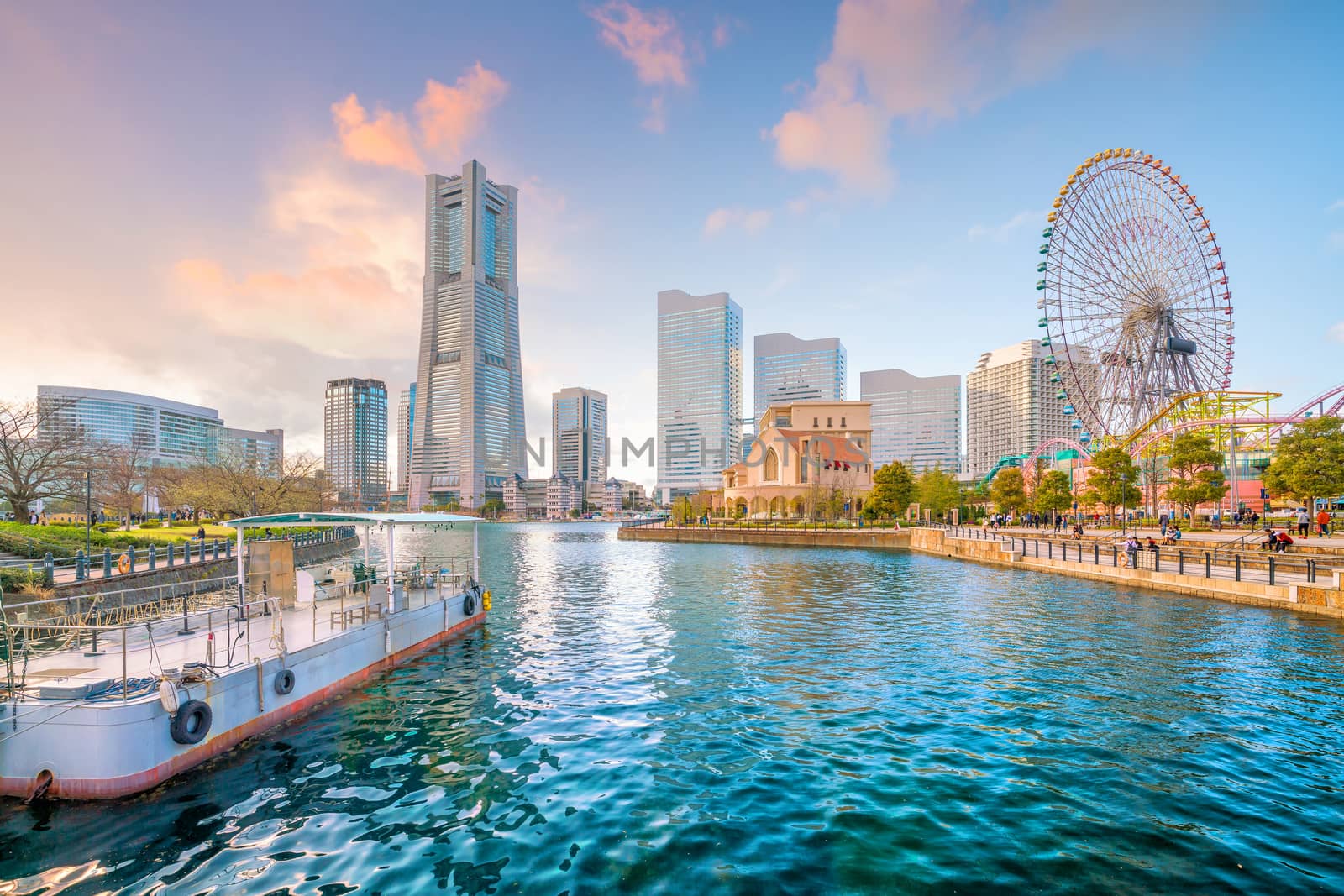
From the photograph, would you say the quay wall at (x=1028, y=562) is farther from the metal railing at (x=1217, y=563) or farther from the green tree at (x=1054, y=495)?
the green tree at (x=1054, y=495)

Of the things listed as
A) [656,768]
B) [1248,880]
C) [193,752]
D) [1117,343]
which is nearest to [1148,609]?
[1248,880]

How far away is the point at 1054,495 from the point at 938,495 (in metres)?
25.0

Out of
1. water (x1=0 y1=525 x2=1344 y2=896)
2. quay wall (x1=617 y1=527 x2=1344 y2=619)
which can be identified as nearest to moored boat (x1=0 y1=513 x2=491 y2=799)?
water (x1=0 y1=525 x2=1344 y2=896)

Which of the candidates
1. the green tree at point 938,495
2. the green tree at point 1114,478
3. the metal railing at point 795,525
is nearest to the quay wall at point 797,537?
the metal railing at point 795,525

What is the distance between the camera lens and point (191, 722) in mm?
11172

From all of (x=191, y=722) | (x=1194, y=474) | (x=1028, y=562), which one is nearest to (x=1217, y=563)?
(x=1028, y=562)

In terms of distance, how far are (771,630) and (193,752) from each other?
60.5ft

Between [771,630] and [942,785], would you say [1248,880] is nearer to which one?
[942,785]

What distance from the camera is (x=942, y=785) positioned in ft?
35.8

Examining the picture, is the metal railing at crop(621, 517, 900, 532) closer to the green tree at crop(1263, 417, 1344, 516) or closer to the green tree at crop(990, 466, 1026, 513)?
the green tree at crop(990, 466, 1026, 513)

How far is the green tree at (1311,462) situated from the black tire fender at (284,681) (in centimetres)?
6265

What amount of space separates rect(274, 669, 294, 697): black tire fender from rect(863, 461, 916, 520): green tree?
276 ft

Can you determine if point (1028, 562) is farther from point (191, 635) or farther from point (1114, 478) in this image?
point (191, 635)

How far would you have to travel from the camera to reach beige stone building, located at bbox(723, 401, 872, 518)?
108625mm
